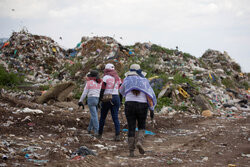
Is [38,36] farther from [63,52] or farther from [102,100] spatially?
[102,100]

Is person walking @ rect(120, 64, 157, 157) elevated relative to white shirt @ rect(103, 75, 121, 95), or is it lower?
lower

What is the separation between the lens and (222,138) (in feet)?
20.6

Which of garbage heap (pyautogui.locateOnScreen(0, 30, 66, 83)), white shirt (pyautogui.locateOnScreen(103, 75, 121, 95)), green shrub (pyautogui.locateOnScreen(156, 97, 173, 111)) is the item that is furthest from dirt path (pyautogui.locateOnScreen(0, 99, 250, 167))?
garbage heap (pyautogui.locateOnScreen(0, 30, 66, 83))

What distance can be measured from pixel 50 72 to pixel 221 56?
14790mm

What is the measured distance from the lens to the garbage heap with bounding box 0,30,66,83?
18.0 metres

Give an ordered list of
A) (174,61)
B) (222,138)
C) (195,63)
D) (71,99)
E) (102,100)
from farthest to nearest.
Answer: (195,63), (174,61), (71,99), (222,138), (102,100)

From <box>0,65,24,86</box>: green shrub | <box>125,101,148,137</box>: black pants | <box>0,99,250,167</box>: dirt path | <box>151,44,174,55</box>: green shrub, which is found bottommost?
<box>0,99,250,167</box>: dirt path

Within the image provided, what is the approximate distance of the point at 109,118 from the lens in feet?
29.2

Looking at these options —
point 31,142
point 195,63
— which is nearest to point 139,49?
point 195,63

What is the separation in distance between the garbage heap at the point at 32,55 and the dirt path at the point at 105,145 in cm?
1019

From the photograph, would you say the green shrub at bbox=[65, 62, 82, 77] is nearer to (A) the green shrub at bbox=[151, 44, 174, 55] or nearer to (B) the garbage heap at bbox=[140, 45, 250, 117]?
(B) the garbage heap at bbox=[140, 45, 250, 117]

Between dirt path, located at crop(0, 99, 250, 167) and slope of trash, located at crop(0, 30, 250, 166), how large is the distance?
2cm

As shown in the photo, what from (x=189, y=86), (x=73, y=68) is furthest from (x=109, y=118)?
(x=73, y=68)

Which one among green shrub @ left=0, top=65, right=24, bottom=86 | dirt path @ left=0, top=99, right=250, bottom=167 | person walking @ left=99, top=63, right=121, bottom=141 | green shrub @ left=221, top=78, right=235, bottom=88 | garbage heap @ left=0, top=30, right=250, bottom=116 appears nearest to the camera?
dirt path @ left=0, top=99, right=250, bottom=167
